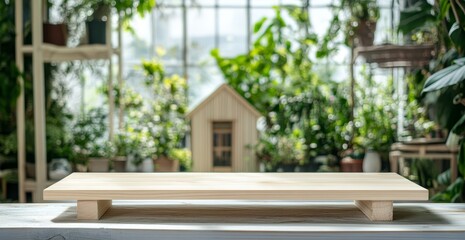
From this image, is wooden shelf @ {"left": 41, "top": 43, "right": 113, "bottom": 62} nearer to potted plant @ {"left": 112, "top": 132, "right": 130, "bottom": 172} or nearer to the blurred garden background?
the blurred garden background

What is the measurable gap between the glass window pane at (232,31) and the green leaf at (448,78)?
176 inches

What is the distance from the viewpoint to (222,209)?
230cm

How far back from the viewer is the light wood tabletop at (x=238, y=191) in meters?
2.04

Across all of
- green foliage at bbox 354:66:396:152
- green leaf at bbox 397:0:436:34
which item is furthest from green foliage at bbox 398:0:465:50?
green foliage at bbox 354:66:396:152

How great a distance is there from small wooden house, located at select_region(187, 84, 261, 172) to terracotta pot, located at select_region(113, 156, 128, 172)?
72cm

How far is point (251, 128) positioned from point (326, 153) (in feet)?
3.71

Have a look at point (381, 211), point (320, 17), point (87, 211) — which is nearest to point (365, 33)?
point (320, 17)

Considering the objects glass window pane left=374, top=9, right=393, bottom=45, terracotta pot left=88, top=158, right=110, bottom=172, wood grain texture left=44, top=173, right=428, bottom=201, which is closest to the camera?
wood grain texture left=44, top=173, right=428, bottom=201

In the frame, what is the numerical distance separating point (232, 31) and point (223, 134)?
2.52 metres

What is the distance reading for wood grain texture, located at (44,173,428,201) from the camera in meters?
2.04

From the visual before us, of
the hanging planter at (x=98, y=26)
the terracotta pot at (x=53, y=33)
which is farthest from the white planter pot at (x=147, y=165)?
the terracotta pot at (x=53, y=33)

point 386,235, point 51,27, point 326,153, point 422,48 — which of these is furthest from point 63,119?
point 386,235

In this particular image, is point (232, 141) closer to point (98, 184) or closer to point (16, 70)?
point (16, 70)

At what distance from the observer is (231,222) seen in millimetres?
2074
